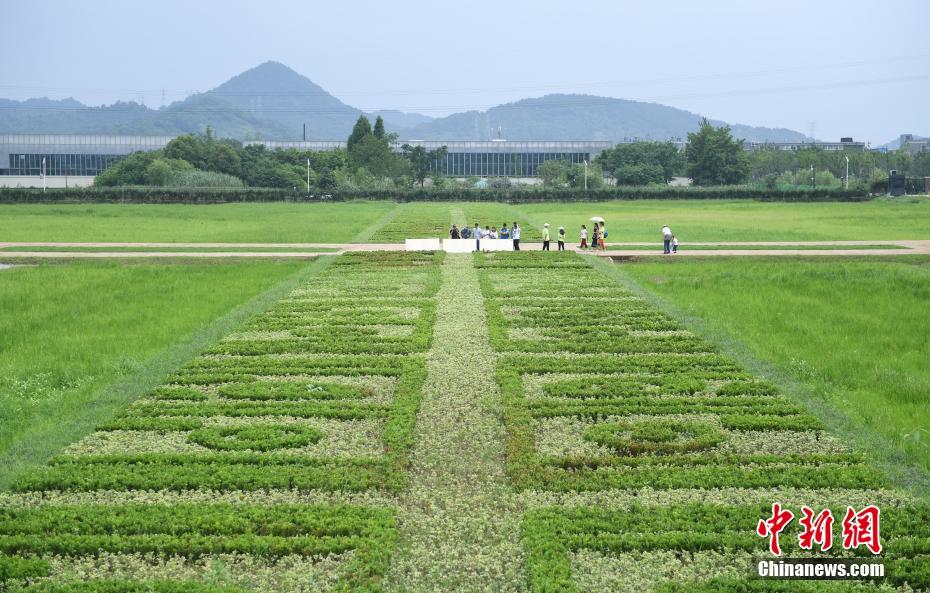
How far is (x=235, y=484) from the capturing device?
8094mm

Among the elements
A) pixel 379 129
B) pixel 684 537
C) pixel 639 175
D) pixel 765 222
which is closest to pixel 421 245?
pixel 765 222

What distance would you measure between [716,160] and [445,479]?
91.3 m

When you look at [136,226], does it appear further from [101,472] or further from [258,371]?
[101,472]

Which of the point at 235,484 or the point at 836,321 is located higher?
the point at 836,321

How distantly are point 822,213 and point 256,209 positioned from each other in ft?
109

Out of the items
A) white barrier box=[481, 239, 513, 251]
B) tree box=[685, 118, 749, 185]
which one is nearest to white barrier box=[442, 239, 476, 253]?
white barrier box=[481, 239, 513, 251]

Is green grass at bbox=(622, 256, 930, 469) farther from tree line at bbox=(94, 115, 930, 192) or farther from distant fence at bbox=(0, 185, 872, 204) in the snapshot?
tree line at bbox=(94, 115, 930, 192)

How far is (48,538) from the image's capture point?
6934mm

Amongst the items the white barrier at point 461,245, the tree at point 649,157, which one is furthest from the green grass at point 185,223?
the tree at point 649,157

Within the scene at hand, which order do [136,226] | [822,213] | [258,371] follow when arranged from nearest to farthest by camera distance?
[258,371] < [136,226] < [822,213]

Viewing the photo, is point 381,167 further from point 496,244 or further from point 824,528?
point 824,528

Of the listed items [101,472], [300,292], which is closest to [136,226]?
[300,292]

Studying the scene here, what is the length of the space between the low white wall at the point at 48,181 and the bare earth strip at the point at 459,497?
9948cm

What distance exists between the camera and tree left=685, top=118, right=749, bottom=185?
310ft
